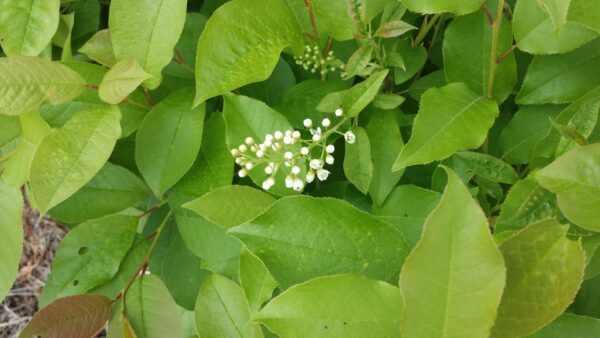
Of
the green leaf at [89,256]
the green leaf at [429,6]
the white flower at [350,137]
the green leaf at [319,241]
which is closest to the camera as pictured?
the green leaf at [319,241]

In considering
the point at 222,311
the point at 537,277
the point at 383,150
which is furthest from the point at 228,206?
the point at 537,277

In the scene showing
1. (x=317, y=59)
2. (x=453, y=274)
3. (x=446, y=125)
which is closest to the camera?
(x=453, y=274)

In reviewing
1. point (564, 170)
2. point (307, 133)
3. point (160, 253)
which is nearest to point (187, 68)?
point (307, 133)

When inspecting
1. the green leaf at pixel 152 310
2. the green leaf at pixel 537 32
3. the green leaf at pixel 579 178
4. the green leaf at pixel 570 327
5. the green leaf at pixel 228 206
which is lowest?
the green leaf at pixel 152 310

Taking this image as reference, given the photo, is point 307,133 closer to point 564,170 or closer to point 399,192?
point 399,192

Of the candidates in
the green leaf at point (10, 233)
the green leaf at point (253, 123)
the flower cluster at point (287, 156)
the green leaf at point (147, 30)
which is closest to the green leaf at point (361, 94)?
the flower cluster at point (287, 156)

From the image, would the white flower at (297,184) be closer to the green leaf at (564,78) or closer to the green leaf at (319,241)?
the green leaf at (319,241)

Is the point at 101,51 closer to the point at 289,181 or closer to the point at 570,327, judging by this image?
the point at 289,181
